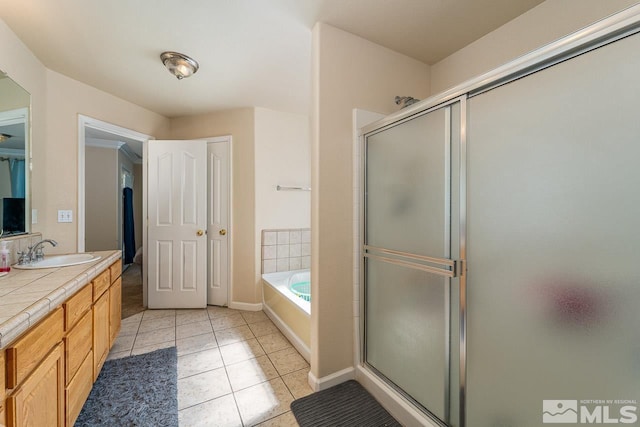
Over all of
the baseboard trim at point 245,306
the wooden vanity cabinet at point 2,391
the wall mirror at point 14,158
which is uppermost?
the wall mirror at point 14,158

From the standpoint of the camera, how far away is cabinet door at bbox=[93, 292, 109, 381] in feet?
4.94

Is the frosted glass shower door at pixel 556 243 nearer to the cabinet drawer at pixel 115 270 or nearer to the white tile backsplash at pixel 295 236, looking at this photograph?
the white tile backsplash at pixel 295 236

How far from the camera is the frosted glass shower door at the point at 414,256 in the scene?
3.79 ft

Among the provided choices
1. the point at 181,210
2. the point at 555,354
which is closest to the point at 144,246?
the point at 181,210

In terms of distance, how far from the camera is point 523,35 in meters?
1.51

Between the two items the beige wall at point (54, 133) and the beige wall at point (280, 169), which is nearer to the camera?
the beige wall at point (54, 133)

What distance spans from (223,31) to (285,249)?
220cm

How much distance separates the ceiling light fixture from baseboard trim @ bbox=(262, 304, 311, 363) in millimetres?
2332

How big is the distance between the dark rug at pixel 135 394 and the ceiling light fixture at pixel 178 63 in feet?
7.40

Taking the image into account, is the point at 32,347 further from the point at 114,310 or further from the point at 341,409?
the point at 341,409

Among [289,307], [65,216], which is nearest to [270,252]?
[289,307]

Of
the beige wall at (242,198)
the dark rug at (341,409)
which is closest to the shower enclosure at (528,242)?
the dark rug at (341,409)

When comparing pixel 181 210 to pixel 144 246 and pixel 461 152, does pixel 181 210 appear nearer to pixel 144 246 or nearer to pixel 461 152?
pixel 144 246

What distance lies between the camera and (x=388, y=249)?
59.1 inches
